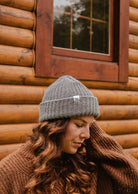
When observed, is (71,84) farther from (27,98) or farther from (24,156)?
(27,98)

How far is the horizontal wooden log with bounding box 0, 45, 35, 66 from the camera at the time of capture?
8.61 feet

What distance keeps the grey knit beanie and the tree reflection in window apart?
1.71 m

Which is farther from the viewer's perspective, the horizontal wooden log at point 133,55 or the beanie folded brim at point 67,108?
the horizontal wooden log at point 133,55

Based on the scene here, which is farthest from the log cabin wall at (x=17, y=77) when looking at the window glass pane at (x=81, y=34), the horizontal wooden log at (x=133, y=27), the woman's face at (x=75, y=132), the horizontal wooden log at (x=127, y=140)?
the horizontal wooden log at (x=133, y=27)

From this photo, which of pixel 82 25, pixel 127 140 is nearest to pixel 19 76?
pixel 82 25

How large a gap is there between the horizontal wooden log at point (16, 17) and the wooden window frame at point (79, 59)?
9cm

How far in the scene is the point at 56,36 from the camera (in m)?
3.21

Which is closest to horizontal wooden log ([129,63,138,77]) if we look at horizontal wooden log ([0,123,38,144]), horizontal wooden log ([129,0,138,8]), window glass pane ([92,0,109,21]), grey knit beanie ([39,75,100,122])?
window glass pane ([92,0,109,21])

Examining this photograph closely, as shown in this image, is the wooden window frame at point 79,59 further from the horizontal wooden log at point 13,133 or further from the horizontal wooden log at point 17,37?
the horizontal wooden log at point 13,133

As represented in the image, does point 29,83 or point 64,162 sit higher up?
point 29,83

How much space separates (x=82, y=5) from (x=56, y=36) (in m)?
0.72

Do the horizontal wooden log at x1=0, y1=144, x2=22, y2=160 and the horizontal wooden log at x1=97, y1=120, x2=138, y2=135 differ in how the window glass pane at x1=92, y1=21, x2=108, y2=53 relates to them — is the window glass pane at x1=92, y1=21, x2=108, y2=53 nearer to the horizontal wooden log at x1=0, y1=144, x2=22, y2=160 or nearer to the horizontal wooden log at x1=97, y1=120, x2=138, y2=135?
the horizontal wooden log at x1=97, y1=120, x2=138, y2=135

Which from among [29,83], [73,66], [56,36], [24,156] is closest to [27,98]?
[29,83]

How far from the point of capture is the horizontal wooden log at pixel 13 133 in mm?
2582
